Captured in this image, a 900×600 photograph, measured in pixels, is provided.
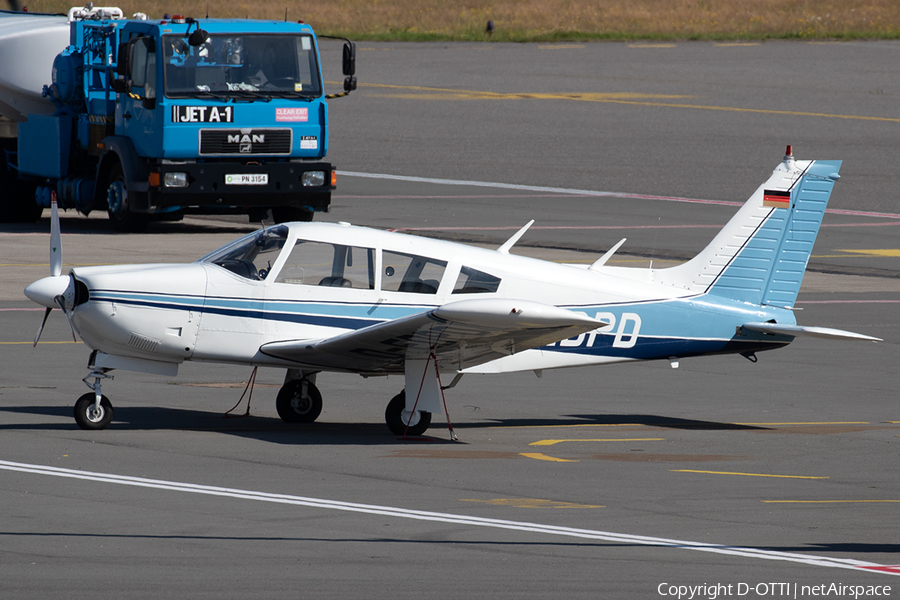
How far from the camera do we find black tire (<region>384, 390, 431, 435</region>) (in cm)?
1363

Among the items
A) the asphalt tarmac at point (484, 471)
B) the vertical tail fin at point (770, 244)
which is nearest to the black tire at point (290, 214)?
the asphalt tarmac at point (484, 471)

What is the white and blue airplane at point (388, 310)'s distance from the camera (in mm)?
13258

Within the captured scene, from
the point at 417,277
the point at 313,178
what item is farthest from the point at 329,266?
the point at 313,178

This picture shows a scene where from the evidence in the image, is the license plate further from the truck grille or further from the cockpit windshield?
the cockpit windshield

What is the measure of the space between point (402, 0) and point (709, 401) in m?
80.7

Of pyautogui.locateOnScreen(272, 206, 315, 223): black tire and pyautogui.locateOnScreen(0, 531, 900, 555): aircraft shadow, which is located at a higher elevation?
pyautogui.locateOnScreen(0, 531, 900, 555): aircraft shadow

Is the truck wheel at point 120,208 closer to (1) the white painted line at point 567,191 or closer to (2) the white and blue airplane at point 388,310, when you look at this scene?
(1) the white painted line at point 567,191

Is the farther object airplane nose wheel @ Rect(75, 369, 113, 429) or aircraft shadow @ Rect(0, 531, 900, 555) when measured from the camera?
airplane nose wheel @ Rect(75, 369, 113, 429)

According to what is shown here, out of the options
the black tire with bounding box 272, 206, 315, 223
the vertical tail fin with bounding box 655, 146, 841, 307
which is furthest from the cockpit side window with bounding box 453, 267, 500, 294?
the black tire with bounding box 272, 206, 315, 223

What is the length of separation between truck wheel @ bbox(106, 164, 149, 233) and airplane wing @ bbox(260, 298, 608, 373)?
16.0 meters

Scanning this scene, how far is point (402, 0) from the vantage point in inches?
3693

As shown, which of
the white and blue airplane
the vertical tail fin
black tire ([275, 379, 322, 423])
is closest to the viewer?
the white and blue airplane

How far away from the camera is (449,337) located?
42.5 feet

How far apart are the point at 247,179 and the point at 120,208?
3.05 meters
